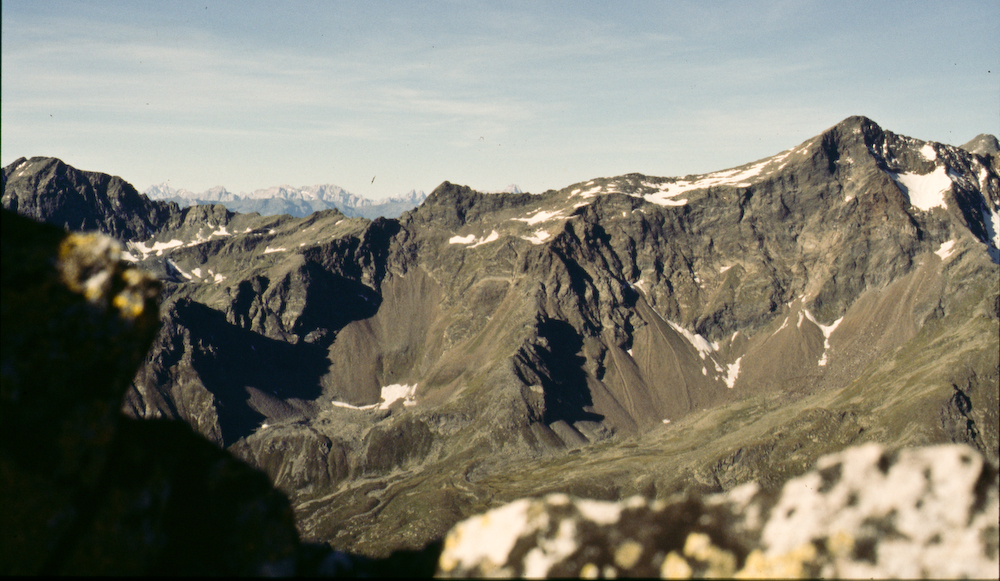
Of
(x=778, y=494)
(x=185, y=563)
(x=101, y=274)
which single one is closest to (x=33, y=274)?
(x=101, y=274)

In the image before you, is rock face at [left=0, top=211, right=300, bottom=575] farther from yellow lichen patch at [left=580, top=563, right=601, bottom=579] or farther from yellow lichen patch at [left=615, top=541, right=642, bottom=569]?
yellow lichen patch at [left=615, top=541, right=642, bottom=569]

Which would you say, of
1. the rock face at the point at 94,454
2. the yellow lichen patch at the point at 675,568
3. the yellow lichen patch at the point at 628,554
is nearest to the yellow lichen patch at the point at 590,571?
the yellow lichen patch at the point at 628,554

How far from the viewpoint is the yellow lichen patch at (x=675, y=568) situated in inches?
615

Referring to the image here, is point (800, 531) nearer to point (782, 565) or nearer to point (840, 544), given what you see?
point (840, 544)

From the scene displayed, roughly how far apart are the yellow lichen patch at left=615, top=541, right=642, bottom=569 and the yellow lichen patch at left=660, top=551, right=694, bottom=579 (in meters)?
0.73

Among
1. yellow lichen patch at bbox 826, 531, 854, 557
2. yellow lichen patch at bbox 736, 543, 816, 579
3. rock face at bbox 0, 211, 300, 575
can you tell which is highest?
rock face at bbox 0, 211, 300, 575

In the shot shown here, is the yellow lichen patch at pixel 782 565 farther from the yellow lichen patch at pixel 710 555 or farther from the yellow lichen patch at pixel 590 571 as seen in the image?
the yellow lichen patch at pixel 590 571

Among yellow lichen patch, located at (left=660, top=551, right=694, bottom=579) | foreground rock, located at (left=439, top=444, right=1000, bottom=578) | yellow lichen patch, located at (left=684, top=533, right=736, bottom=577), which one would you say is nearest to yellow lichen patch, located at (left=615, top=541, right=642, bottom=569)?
foreground rock, located at (left=439, top=444, right=1000, bottom=578)

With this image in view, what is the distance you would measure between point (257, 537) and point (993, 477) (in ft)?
65.7

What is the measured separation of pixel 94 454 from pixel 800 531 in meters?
18.0

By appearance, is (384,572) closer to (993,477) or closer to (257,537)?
(257,537)

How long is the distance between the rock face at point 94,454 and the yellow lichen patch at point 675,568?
1014 cm

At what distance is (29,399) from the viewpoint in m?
13.5

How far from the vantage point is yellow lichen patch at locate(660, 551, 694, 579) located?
15.6 metres
